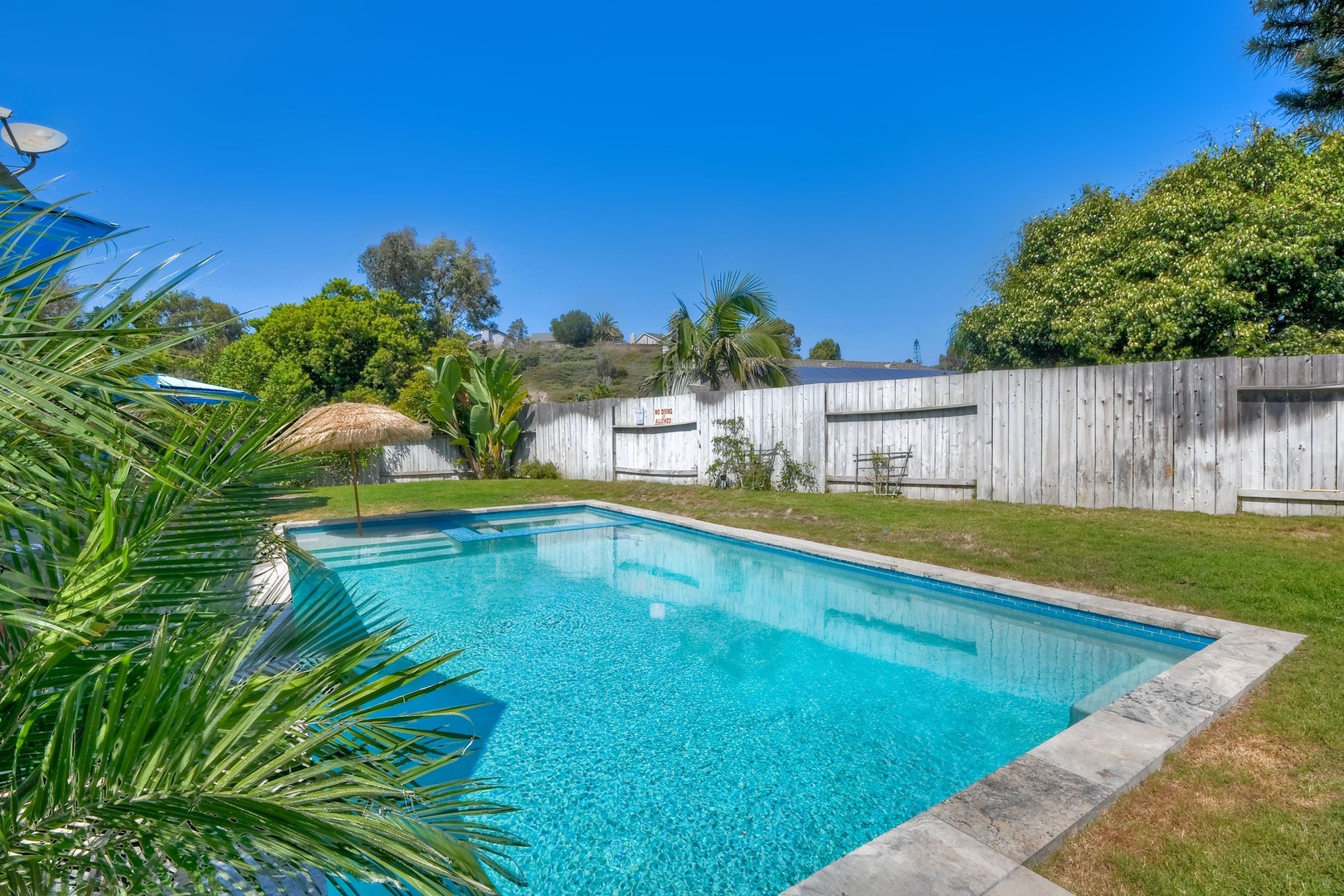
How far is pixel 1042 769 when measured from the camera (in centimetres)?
285

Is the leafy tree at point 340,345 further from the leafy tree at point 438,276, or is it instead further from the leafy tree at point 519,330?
the leafy tree at point 519,330

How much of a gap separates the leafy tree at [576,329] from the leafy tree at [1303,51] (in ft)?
160

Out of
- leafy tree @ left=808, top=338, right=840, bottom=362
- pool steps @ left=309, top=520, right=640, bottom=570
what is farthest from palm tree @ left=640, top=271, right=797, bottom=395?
leafy tree @ left=808, top=338, right=840, bottom=362

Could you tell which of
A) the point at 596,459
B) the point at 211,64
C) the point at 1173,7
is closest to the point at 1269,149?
the point at 1173,7

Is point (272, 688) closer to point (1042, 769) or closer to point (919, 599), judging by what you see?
point (1042, 769)

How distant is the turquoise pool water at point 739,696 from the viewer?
3.16m

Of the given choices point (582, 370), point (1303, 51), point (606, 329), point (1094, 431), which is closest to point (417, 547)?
point (1094, 431)

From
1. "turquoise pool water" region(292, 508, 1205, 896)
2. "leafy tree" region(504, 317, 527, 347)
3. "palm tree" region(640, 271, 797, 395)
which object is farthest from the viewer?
"leafy tree" region(504, 317, 527, 347)

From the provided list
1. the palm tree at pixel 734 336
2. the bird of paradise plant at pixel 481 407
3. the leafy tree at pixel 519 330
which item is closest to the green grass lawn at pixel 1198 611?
the palm tree at pixel 734 336

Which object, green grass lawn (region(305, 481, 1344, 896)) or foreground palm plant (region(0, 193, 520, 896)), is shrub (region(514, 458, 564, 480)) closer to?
green grass lawn (region(305, 481, 1344, 896))

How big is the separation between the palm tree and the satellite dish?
1164 cm

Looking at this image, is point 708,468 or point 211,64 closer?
point 211,64

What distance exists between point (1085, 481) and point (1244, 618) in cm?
427

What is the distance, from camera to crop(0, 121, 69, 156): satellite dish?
13.1 ft
